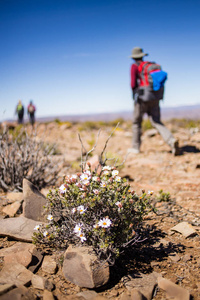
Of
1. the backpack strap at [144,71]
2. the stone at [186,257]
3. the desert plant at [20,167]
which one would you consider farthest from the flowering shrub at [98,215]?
the backpack strap at [144,71]

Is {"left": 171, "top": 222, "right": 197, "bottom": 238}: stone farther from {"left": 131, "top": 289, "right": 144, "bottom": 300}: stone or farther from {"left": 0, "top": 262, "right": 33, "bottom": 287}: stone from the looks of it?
{"left": 0, "top": 262, "right": 33, "bottom": 287}: stone

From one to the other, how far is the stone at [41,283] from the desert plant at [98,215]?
34cm

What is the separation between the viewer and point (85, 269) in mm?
1978

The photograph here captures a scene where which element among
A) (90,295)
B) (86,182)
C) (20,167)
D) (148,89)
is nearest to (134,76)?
(148,89)

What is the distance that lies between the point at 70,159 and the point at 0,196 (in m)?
2.73

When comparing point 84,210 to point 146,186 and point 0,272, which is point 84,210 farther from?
point 146,186

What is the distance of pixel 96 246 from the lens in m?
2.15

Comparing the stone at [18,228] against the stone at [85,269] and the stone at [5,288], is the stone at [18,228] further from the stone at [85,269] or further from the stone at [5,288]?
the stone at [5,288]

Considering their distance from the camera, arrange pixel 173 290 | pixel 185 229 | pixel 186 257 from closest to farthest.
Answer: pixel 173 290 < pixel 186 257 < pixel 185 229

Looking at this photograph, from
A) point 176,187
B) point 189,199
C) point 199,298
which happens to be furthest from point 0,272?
point 176,187

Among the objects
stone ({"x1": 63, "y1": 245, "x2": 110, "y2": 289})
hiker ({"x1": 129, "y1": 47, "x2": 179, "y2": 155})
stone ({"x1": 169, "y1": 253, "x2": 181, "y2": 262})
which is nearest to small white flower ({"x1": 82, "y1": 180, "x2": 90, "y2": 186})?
stone ({"x1": 63, "y1": 245, "x2": 110, "y2": 289})

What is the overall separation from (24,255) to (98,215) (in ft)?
2.51

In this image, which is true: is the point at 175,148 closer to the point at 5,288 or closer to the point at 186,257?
the point at 186,257

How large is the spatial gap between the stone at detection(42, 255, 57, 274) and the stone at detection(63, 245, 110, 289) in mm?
152
